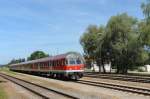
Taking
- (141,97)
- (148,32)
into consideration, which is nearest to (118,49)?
(148,32)

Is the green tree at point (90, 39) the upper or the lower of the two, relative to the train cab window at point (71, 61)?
upper

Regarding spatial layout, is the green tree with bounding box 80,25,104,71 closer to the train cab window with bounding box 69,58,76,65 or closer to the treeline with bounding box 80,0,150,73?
the treeline with bounding box 80,0,150,73

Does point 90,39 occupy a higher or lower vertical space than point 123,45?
higher

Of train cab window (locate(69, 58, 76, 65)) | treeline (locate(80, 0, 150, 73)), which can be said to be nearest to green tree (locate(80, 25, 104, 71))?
treeline (locate(80, 0, 150, 73))

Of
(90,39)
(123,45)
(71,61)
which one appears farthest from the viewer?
(90,39)

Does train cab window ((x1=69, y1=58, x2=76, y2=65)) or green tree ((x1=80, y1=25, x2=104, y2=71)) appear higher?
green tree ((x1=80, y1=25, x2=104, y2=71))

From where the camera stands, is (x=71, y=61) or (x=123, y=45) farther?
(x=123, y=45)

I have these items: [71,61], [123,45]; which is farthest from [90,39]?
[71,61]

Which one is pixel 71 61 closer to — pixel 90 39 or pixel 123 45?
pixel 123 45

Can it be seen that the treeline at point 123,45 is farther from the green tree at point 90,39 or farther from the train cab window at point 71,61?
the train cab window at point 71,61

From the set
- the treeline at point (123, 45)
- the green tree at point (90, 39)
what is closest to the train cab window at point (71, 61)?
the treeline at point (123, 45)

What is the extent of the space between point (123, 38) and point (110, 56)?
391 centimetres

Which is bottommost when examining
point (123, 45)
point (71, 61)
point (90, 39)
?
point (71, 61)

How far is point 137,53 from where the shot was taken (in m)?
58.8
